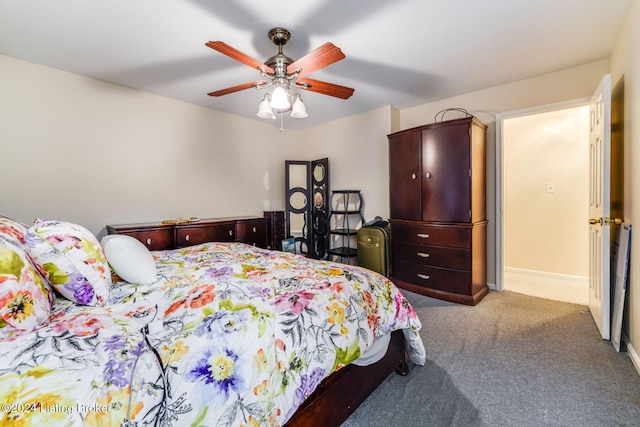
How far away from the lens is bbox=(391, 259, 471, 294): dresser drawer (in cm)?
279

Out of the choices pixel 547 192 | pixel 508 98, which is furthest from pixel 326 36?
pixel 547 192

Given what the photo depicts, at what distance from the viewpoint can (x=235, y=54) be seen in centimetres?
165

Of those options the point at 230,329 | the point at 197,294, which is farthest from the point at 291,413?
the point at 197,294

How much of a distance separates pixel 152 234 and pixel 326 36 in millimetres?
2476

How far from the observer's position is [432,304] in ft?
9.23

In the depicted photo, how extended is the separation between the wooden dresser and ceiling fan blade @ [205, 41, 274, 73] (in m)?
1.92

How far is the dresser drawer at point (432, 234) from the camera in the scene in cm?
279

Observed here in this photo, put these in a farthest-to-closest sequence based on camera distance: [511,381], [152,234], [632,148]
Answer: [152,234] < [632,148] < [511,381]

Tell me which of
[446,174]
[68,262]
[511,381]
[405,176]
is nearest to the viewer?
[68,262]

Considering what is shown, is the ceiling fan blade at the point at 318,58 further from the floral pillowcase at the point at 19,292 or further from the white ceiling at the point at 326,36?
the floral pillowcase at the point at 19,292

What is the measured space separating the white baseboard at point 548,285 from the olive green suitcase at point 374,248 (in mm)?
1472

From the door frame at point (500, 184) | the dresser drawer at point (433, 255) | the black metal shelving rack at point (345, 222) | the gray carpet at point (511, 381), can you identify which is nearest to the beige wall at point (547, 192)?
the door frame at point (500, 184)

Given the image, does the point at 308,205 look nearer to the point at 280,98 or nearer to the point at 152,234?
the point at 152,234

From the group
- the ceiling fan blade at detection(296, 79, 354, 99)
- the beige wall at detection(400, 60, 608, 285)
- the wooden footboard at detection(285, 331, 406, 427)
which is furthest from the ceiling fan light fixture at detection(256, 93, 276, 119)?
the beige wall at detection(400, 60, 608, 285)
